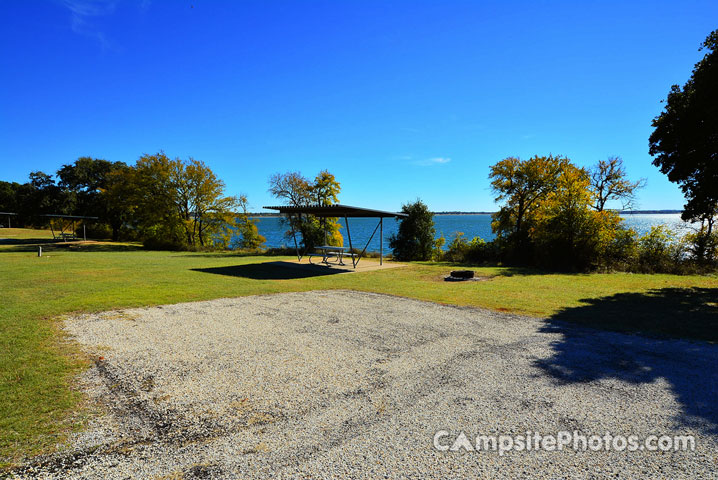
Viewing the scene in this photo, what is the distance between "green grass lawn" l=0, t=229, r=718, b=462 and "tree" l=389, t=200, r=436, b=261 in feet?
27.0

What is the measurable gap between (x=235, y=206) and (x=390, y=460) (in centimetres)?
2844

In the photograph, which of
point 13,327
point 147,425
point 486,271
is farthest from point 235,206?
point 147,425

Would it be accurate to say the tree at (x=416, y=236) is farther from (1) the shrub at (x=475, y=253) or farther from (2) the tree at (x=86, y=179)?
(2) the tree at (x=86, y=179)

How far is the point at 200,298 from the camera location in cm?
794

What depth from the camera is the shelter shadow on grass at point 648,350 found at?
3404mm

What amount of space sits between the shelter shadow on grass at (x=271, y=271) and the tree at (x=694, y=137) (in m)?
10.4

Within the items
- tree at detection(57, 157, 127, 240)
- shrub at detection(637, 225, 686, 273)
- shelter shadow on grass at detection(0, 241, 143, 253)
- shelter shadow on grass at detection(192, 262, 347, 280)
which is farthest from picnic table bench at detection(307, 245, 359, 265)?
tree at detection(57, 157, 127, 240)

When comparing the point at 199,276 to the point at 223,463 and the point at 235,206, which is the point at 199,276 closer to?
the point at 223,463

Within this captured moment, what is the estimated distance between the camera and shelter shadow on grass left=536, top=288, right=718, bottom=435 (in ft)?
11.2

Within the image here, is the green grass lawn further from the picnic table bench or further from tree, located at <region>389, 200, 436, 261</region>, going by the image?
tree, located at <region>389, 200, 436, 261</region>

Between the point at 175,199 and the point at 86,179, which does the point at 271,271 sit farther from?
the point at 86,179

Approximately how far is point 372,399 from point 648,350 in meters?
3.89

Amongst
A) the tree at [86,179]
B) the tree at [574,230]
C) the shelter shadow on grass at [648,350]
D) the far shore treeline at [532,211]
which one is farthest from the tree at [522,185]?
the tree at [86,179]

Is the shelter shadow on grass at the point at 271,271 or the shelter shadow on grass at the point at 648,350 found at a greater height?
the shelter shadow on grass at the point at 271,271
